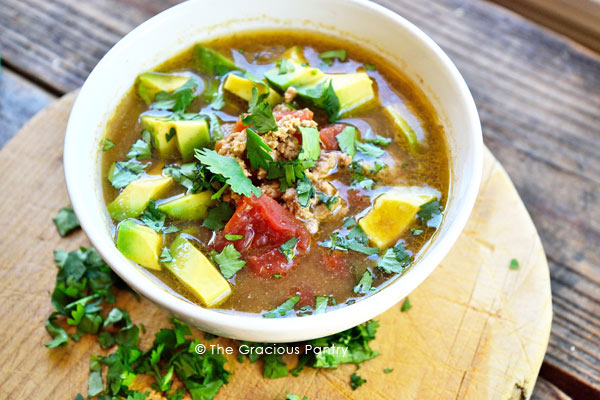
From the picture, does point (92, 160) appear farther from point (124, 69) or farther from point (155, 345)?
point (155, 345)

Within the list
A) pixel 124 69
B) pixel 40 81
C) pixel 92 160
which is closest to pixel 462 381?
pixel 92 160

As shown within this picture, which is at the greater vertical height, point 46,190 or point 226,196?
point 226,196

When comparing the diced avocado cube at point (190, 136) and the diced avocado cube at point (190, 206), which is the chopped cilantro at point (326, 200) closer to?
the diced avocado cube at point (190, 206)

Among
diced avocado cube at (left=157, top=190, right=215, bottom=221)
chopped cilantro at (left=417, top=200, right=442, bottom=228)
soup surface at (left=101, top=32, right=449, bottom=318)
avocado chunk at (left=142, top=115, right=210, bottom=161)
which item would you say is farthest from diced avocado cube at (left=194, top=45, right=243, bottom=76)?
chopped cilantro at (left=417, top=200, right=442, bottom=228)

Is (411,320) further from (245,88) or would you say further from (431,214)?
(245,88)

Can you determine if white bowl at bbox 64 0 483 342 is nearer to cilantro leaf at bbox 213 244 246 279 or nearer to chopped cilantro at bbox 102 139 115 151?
chopped cilantro at bbox 102 139 115 151

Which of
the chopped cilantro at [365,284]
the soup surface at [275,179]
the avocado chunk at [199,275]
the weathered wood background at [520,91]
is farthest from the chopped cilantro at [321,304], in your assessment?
the weathered wood background at [520,91]
